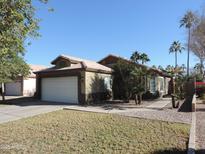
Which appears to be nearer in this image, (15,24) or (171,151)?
(171,151)

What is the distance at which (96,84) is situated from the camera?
18.5 m

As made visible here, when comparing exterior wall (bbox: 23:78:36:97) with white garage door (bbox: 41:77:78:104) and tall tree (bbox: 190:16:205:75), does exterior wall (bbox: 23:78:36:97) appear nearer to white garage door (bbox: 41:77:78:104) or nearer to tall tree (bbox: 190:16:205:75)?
white garage door (bbox: 41:77:78:104)

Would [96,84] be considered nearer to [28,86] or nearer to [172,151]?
[172,151]

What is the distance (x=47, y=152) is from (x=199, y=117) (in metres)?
8.31

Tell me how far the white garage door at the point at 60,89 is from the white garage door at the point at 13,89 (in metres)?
11.3

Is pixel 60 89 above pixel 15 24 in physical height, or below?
below

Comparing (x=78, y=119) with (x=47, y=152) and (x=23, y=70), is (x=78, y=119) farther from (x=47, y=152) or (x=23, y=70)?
(x=23, y=70)

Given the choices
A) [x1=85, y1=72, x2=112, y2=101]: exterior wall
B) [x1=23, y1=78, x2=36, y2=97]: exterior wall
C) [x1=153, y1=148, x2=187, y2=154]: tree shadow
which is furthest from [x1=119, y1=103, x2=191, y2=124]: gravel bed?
[x1=23, y1=78, x2=36, y2=97]: exterior wall

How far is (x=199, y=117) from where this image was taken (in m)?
11.3

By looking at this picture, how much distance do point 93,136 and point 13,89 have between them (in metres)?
25.6

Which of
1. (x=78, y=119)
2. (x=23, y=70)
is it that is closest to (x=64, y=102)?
(x=23, y=70)

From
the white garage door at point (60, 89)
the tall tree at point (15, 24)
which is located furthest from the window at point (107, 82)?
the tall tree at point (15, 24)

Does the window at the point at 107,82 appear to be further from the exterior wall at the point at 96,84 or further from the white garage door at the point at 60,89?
the white garage door at the point at 60,89

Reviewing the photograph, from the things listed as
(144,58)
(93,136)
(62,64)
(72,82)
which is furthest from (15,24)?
(144,58)
